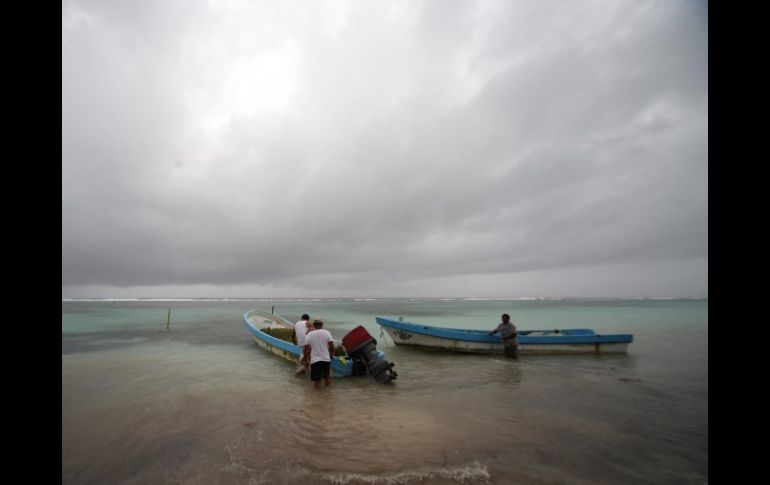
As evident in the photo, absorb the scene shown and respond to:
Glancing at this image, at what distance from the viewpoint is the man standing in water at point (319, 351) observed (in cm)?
1070

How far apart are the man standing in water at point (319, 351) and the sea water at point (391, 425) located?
2.06 feet

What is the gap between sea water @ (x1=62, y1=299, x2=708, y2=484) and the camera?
20.0ft

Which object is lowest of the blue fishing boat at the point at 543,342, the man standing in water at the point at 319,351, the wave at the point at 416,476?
the blue fishing boat at the point at 543,342

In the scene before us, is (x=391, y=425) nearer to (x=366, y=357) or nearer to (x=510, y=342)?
(x=366, y=357)

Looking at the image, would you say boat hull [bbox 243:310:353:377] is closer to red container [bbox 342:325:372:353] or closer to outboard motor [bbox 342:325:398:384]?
outboard motor [bbox 342:325:398:384]

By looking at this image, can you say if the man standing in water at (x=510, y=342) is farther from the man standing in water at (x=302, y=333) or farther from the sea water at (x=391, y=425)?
the man standing in water at (x=302, y=333)

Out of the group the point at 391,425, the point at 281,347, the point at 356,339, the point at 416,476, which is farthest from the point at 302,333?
the point at 416,476

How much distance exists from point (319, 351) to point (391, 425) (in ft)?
12.5

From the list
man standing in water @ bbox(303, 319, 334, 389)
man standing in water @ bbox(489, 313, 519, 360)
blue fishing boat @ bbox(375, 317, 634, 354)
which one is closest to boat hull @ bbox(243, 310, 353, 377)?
man standing in water @ bbox(303, 319, 334, 389)

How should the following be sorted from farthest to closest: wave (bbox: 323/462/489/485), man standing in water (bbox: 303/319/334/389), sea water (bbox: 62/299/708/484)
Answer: man standing in water (bbox: 303/319/334/389)
sea water (bbox: 62/299/708/484)
wave (bbox: 323/462/489/485)

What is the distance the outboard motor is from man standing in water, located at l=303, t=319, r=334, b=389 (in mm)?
1134

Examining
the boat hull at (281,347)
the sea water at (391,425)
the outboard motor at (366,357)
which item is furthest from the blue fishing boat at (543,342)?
the boat hull at (281,347)
